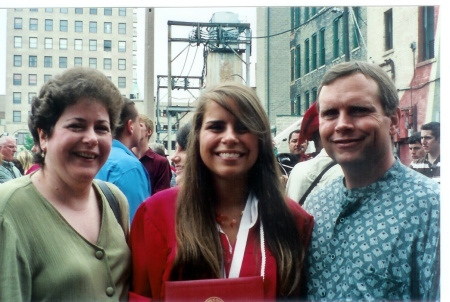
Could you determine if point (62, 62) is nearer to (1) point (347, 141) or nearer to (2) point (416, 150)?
(1) point (347, 141)

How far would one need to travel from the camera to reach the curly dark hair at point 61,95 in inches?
58.5

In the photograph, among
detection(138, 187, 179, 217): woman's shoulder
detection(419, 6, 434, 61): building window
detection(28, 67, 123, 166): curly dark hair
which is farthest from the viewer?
detection(419, 6, 434, 61): building window

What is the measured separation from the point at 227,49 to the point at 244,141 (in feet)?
2.06

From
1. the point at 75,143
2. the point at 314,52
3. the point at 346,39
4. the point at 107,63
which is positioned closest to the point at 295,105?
the point at 314,52

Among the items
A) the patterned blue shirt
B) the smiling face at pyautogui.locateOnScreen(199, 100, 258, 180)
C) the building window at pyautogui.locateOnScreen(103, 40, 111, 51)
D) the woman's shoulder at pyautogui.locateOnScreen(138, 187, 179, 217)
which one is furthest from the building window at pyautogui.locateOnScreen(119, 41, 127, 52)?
the patterned blue shirt

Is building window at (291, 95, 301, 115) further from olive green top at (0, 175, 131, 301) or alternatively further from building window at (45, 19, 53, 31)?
building window at (45, 19, 53, 31)

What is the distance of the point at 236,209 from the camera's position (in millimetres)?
1648

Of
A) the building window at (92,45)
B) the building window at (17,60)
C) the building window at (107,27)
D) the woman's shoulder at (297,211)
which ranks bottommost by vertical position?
the woman's shoulder at (297,211)

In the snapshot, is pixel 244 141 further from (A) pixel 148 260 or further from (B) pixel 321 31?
(B) pixel 321 31

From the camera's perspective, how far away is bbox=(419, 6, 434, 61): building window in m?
1.82

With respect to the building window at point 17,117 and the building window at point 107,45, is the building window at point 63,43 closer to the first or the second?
the building window at point 107,45

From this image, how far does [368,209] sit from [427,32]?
31.9 inches

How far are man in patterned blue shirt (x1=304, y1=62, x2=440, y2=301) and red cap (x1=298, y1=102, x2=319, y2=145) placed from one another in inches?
1.6

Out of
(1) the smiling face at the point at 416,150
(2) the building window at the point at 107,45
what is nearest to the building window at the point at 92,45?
(2) the building window at the point at 107,45
